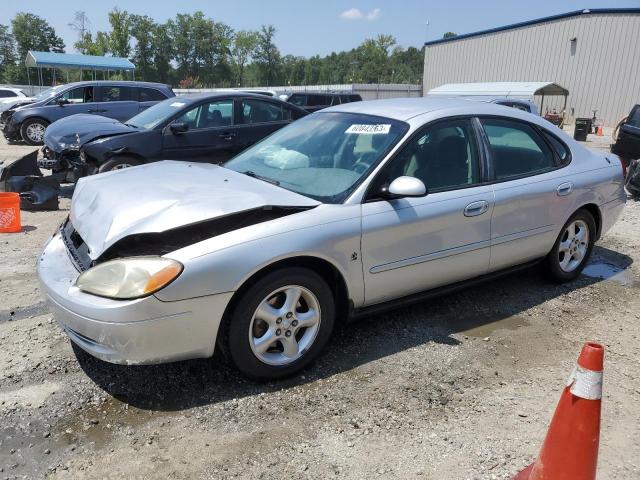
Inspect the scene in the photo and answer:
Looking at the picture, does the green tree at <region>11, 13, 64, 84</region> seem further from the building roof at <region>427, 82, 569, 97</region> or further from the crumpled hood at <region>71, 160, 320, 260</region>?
the crumpled hood at <region>71, 160, 320, 260</region>

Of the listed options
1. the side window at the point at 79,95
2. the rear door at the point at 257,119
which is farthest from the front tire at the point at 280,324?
the side window at the point at 79,95

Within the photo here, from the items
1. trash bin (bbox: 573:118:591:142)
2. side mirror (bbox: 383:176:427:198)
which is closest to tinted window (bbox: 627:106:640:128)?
side mirror (bbox: 383:176:427:198)

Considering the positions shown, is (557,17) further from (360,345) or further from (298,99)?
(360,345)

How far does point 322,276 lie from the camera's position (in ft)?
10.5

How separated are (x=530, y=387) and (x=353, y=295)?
3.83ft

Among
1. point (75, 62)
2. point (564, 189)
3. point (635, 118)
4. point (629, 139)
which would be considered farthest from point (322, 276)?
point (75, 62)

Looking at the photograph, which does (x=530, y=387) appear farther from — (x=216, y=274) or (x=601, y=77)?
(x=601, y=77)

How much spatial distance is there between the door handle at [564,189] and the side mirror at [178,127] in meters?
5.25

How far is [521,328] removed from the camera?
3947mm

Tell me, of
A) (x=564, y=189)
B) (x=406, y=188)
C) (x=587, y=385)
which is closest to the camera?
(x=587, y=385)

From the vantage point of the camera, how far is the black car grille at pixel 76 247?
303cm

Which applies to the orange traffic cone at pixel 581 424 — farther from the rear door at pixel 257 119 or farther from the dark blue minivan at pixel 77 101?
the dark blue minivan at pixel 77 101

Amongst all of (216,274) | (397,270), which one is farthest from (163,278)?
(397,270)

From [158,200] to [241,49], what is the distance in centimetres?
10890
